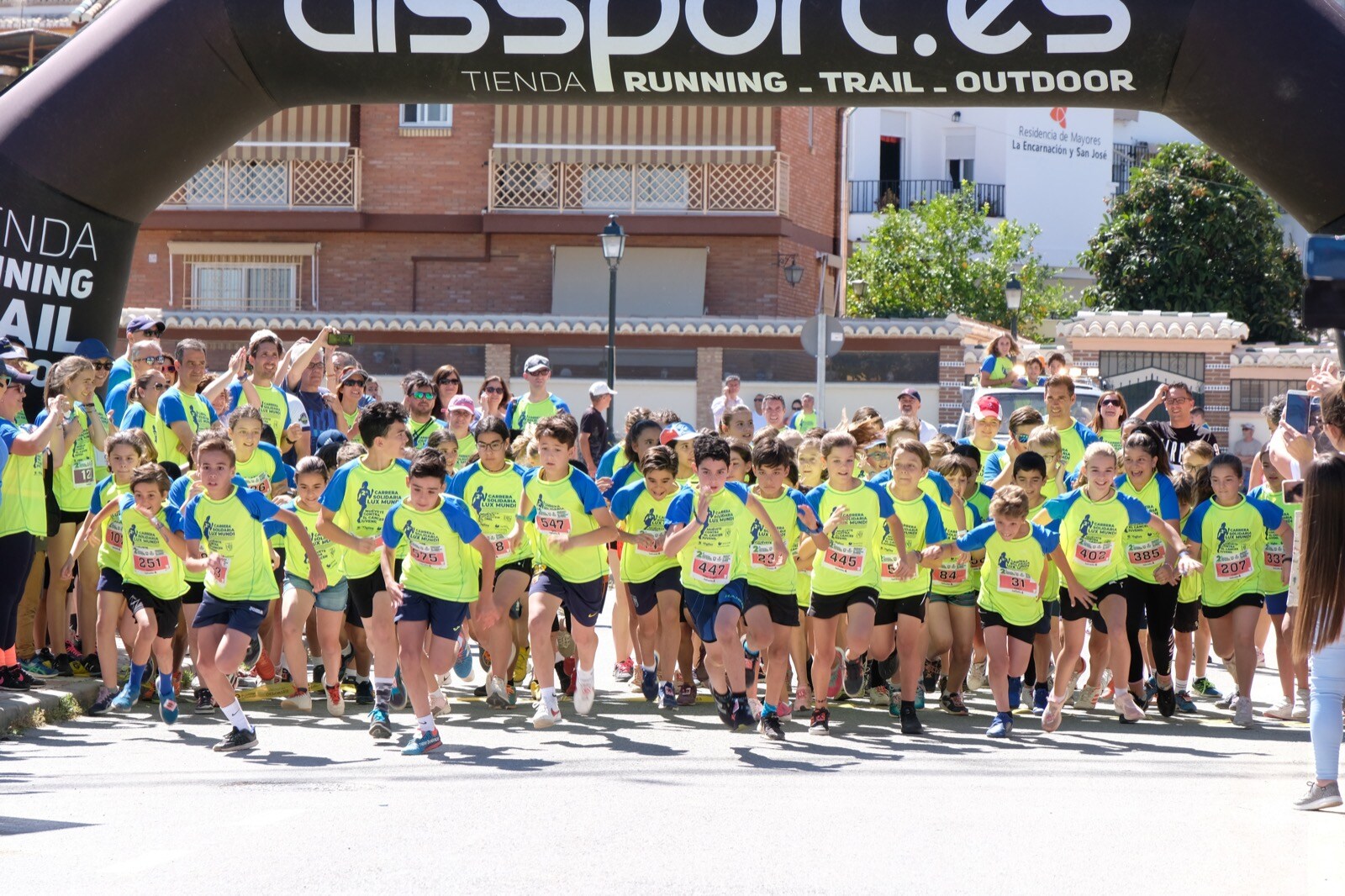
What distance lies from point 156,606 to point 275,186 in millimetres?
25087

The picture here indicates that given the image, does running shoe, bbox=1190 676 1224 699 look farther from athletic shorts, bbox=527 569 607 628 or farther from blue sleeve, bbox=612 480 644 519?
athletic shorts, bbox=527 569 607 628

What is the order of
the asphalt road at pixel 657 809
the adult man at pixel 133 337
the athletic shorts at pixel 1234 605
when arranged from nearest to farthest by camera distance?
1. the asphalt road at pixel 657 809
2. the athletic shorts at pixel 1234 605
3. the adult man at pixel 133 337

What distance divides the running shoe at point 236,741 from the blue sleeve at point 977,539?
407 centimetres

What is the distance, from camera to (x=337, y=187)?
32.7 metres

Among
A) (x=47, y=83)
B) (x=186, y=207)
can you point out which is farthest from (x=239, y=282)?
(x=47, y=83)

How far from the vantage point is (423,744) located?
26.5 ft

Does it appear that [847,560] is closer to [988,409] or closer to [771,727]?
[771,727]

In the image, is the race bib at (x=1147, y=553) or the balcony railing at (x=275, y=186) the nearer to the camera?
the race bib at (x=1147, y=553)

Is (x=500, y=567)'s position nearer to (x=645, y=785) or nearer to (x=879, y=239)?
(x=645, y=785)

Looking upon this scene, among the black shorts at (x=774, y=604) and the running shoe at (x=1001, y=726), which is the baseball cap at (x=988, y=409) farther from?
the black shorts at (x=774, y=604)

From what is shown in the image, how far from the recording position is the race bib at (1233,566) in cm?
976

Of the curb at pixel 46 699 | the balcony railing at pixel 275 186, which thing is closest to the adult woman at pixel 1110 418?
the curb at pixel 46 699

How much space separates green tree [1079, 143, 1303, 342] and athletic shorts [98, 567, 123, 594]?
1295 inches

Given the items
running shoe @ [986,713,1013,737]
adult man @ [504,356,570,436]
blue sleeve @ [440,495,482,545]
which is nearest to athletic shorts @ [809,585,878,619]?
running shoe @ [986,713,1013,737]
